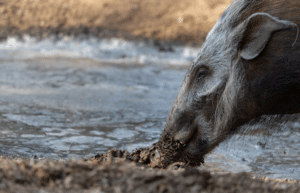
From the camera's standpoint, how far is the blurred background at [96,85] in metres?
3.08

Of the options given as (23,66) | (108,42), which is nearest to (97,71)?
(23,66)

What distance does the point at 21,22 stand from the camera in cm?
1383

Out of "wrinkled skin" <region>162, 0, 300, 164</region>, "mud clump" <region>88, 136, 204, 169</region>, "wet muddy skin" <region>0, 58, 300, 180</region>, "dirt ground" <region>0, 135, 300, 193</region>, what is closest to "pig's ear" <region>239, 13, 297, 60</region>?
"wrinkled skin" <region>162, 0, 300, 164</region>

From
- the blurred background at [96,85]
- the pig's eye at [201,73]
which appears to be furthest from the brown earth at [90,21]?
the pig's eye at [201,73]

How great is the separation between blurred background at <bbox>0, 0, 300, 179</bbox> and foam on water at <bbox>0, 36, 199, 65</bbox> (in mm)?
37

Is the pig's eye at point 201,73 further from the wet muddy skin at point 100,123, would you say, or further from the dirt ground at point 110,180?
the dirt ground at point 110,180

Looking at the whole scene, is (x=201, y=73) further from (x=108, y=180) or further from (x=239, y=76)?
(x=108, y=180)

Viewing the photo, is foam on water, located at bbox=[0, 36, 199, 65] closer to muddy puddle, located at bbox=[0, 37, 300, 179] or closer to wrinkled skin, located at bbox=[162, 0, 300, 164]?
muddy puddle, located at bbox=[0, 37, 300, 179]

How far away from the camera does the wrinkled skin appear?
2373mm

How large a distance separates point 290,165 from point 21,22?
1304 cm

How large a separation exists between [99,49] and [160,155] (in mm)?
10556

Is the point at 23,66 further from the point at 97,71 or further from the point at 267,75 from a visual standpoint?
the point at 267,75

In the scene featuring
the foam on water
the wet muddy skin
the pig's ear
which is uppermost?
Answer: the foam on water

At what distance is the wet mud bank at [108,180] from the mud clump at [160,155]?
732mm
